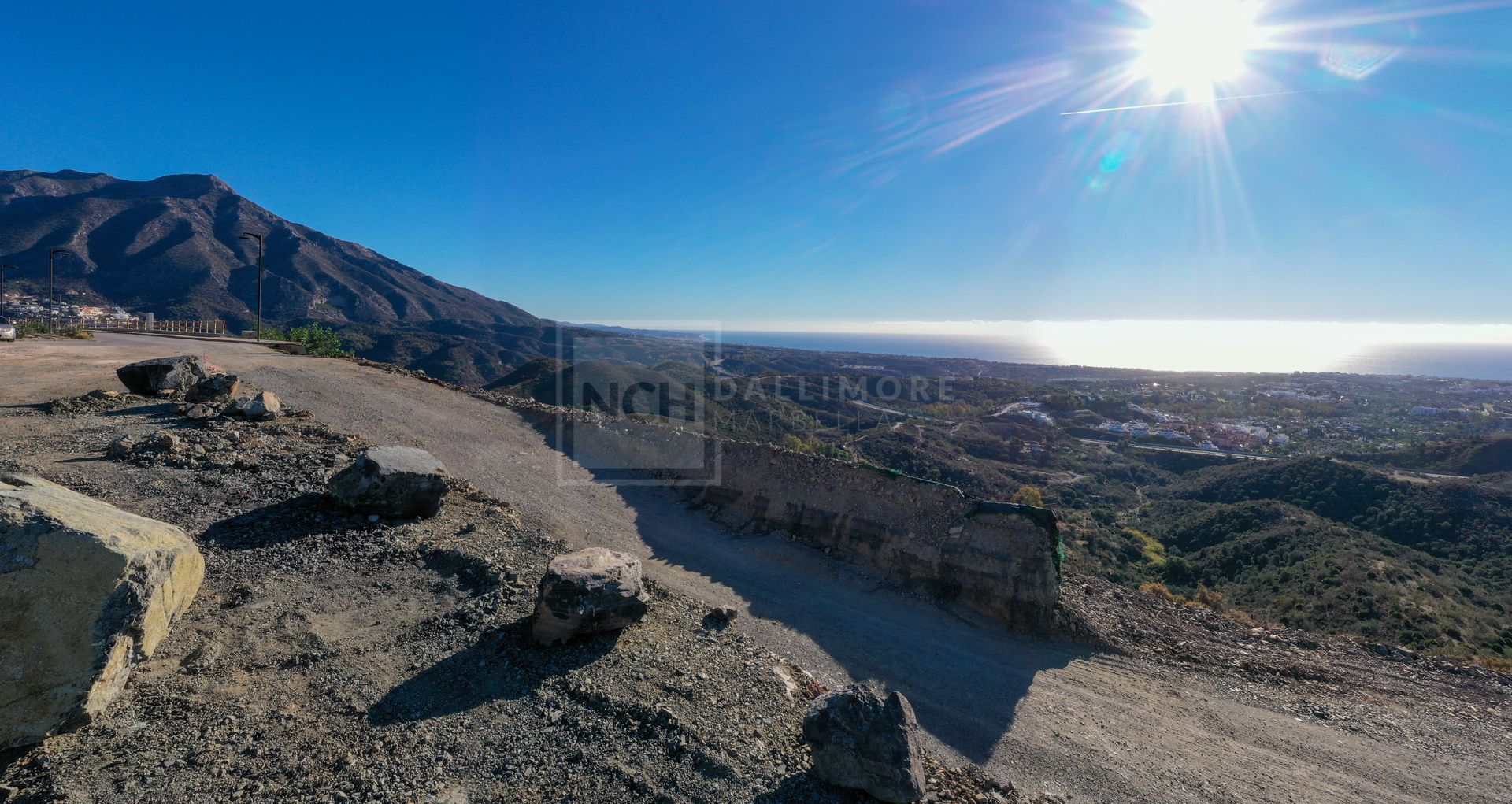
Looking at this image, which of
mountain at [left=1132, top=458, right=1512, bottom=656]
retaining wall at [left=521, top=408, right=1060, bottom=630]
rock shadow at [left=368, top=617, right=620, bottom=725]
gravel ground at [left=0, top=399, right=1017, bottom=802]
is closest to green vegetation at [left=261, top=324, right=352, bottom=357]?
retaining wall at [left=521, top=408, right=1060, bottom=630]

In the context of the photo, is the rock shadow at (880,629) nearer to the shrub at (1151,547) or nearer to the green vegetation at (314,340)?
the shrub at (1151,547)

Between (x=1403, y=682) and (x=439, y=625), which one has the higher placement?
(x=439, y=625)

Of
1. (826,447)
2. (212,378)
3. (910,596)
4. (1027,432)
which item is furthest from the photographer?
(1027,432)

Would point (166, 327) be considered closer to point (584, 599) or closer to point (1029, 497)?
point (584, 599)

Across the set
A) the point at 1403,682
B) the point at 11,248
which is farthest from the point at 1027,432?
the point at 11,248

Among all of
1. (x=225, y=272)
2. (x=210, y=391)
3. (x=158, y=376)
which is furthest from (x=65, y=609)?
(x=225, y=272)

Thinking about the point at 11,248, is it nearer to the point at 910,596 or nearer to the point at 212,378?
the point at 212,378
